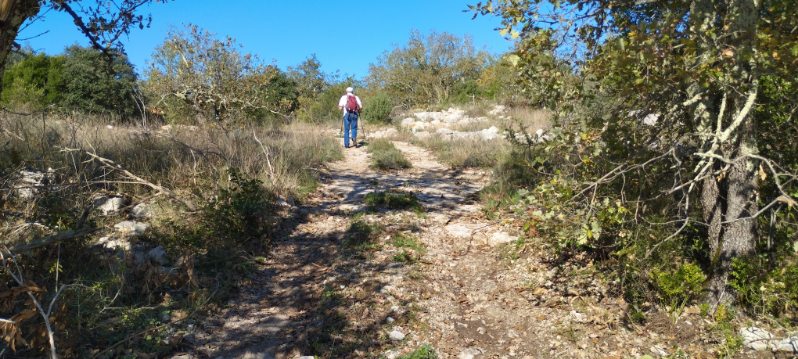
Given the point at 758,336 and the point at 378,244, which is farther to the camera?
the point at 378,244

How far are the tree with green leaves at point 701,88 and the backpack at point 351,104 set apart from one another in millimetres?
8263

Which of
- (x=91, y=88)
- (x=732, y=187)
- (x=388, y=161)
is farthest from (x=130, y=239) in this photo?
(x=91, y=88)

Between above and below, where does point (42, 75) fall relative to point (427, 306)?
above

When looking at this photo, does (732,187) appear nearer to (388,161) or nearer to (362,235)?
(362,235)

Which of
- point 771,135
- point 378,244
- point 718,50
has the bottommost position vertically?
point 378,244

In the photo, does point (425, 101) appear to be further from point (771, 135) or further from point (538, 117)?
point (771, 135)

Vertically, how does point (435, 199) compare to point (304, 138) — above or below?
below

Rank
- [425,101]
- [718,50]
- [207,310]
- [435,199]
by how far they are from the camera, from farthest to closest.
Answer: [425,101], [435,199], [207,310], [718,50]

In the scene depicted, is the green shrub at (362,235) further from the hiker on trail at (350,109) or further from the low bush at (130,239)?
the hiker on trail at (350,109)

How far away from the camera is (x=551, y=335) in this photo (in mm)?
3686

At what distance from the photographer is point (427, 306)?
4.11m

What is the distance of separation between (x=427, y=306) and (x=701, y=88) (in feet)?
8.77

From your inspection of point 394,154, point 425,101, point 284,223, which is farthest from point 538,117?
point 425,101

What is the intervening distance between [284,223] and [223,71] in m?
7.52
